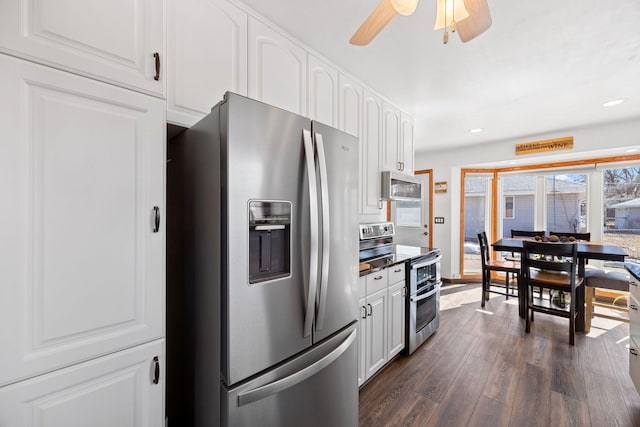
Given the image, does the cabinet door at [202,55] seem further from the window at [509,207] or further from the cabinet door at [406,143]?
the window at [509,207]

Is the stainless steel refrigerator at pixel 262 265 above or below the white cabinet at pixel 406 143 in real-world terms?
A: below

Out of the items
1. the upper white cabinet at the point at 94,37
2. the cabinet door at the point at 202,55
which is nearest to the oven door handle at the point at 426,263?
the cabinet door at the point at 202,55

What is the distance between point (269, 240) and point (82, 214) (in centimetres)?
62

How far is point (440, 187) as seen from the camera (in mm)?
5152

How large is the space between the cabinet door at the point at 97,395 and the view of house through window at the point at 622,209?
5707 mm

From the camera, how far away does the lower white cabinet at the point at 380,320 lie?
1.96m

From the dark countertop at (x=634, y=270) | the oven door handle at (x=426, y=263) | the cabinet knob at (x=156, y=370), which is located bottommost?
the cabinet knob at (x=156, y=370)

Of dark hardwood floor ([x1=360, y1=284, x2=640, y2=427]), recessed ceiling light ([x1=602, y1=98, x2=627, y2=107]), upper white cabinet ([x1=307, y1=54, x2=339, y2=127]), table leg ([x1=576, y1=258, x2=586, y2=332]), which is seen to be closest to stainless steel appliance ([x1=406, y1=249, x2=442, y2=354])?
dark hardwood floor ([x1=360, y1=284, x2=640, y2=427])

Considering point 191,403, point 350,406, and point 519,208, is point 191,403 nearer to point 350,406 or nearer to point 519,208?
point 350,406

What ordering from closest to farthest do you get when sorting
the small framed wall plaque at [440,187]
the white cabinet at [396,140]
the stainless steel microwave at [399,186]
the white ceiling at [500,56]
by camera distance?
the white ceiling at [500,56] → the stainless steel microwave at [399,186] → the white cabinet at [396,140] → the small framed wall plaque at [440,187]

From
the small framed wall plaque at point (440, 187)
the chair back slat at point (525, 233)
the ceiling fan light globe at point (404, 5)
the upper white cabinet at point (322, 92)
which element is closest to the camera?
the ceiling fan light globe at point (404, 5)

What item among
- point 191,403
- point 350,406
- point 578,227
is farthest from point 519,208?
point 191,403

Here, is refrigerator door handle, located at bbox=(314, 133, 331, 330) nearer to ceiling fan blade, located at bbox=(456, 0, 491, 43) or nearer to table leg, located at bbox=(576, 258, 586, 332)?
ceiling fan blade, located at bbox=(456, 0, 491, 43)

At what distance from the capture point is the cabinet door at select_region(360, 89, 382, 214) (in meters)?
2.42
